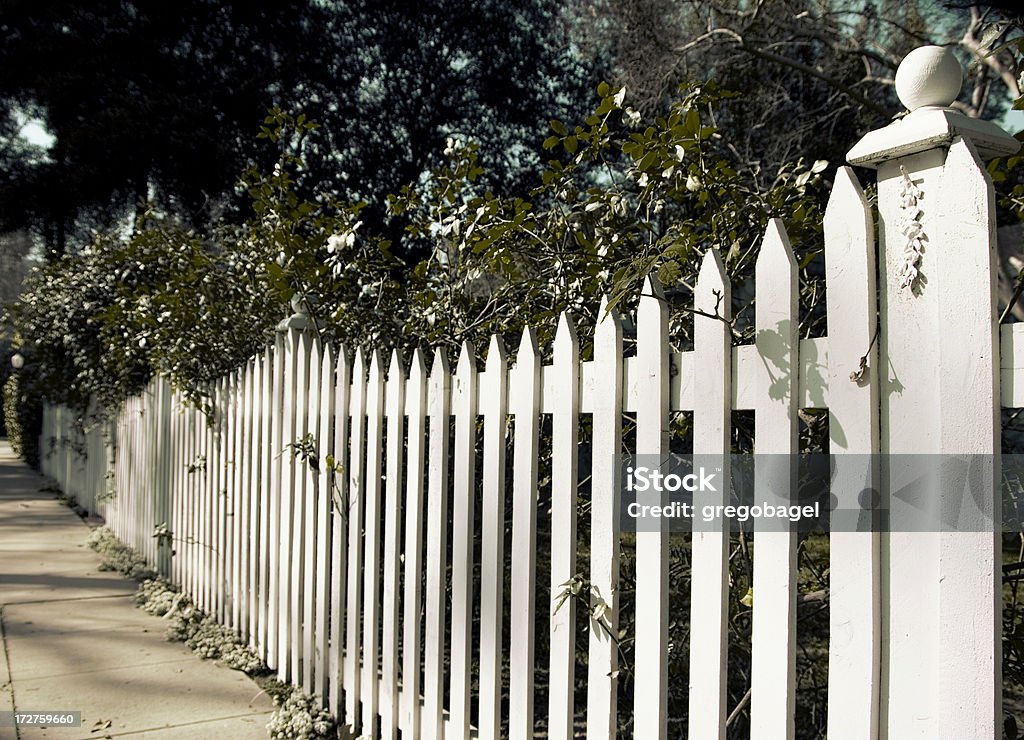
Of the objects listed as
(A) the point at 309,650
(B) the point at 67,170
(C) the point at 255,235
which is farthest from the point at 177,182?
(A) the point at 309,650

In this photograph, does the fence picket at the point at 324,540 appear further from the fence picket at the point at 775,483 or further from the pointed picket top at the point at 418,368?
the fence picket at the point at 775,483

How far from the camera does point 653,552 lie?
77.9 inches

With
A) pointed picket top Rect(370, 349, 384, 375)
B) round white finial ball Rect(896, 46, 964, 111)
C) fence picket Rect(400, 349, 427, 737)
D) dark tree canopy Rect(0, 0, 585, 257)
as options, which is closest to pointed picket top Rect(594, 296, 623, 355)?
round white finial ball Rect(896, 46, 964, 111)

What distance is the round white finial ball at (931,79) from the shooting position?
5.23 ft

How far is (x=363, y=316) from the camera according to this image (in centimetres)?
440

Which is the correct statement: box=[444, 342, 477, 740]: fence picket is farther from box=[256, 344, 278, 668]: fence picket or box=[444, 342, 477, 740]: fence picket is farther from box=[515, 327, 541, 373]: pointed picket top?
box=[256, 344, 278, 668]: fence picket

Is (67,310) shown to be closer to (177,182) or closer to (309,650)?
(309,650)

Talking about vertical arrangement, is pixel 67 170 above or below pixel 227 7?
below

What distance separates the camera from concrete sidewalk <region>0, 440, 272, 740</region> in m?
3.58

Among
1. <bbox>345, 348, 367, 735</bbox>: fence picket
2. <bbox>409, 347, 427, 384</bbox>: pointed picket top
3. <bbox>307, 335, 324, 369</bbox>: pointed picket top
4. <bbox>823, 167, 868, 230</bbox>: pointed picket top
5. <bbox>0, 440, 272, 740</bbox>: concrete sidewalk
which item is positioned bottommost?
<bbox>0, 440, 272, 740</bbox>: concrete sidewalk

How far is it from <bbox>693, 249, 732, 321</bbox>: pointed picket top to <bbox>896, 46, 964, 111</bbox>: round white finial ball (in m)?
0.47

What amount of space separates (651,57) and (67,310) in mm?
8055

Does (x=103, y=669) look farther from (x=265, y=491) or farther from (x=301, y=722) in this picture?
(x=301, y=722)

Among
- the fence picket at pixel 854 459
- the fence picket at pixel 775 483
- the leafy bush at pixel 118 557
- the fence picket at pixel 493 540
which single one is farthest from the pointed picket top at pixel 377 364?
the leafy bush at pixel 118 557
